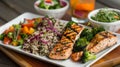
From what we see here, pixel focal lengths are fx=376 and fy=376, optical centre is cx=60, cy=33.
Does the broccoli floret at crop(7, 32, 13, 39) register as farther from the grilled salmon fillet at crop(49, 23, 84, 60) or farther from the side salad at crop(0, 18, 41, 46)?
the grilled salmon fillet at crop(49, 23, 84, 60)

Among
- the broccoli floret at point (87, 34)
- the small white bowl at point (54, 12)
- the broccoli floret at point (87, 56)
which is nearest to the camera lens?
the broccoli floret at point (87, 56)

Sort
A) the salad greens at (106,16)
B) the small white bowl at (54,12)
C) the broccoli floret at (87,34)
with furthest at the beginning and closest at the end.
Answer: the small white bowl at (54,12)
the salad greens at (106,16)
the broccoli floret at (87,34)

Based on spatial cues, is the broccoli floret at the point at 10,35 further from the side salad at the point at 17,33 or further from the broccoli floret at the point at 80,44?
the broccoli floret at the point at 80,44

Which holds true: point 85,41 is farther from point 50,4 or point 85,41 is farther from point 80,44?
point 50,4

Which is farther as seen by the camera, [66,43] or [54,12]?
[54,12]

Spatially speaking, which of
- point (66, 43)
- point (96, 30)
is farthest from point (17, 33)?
point (96, 30)

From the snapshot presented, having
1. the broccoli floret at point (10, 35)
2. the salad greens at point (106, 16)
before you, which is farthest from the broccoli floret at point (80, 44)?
the broccoli floret at point (10, 35)

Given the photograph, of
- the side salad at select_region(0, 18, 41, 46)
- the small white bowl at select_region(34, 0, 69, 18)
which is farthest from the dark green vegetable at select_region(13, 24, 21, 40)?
the small white bowl at select_region(34, 0, 69, 18)
